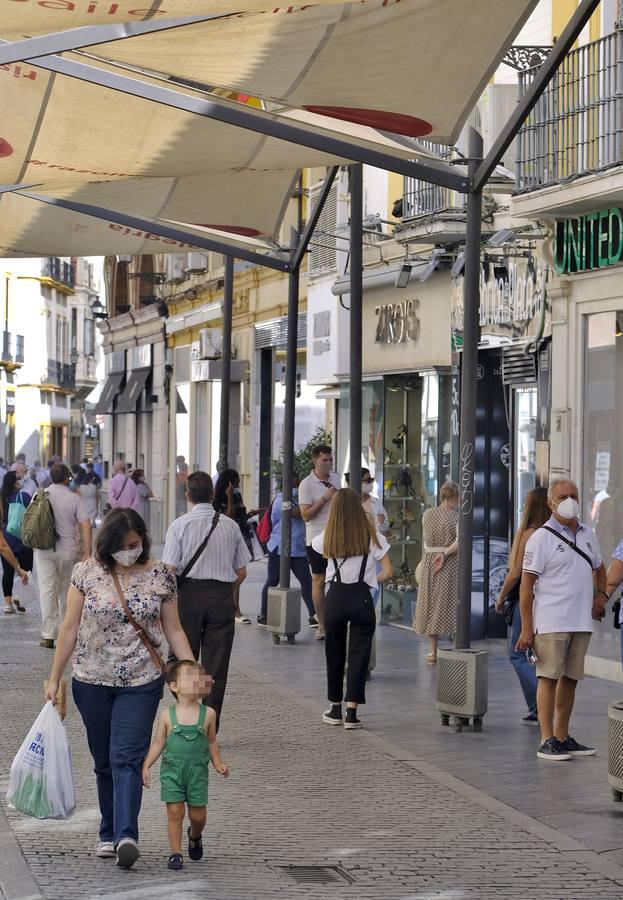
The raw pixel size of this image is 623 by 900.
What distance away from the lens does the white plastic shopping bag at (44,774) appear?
7398 millimetres

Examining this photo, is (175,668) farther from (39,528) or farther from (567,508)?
(39,528)

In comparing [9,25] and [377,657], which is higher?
[9,25]

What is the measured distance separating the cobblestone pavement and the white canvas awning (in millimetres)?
4008

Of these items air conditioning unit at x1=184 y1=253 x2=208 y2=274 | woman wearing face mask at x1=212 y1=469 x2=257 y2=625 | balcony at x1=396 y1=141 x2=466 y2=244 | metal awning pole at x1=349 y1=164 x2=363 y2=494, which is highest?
air conditioning unit at x1=184 y1=253 x2=208 y2=274

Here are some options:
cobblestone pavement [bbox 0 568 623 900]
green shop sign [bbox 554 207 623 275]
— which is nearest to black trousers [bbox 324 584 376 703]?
cobblestone pavement [bbox 0 568 623 900]

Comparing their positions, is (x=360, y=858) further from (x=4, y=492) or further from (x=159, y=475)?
(x=159, y=475)

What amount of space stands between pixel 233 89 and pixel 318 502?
6586 mm

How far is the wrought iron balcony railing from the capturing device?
1422 centimetres

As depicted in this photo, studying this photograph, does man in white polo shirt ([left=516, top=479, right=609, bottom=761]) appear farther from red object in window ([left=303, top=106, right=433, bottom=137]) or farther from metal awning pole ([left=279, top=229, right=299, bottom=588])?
metal awning pole ([left=279, top=229, right=299, bottom=588])

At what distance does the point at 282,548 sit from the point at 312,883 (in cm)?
1070

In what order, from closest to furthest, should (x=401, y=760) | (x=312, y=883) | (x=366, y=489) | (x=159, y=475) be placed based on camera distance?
(x=312, y=883), (x=401, y=760), (x=366, y=489), (x=159, y=475)

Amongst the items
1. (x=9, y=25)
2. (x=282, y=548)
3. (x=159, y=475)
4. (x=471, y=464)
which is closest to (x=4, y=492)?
(x=282, y=548)

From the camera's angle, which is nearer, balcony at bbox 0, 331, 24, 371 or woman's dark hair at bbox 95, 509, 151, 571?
woman's dark hair at bbox 95, 509, 151, 571

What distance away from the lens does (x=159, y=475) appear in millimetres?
42125
